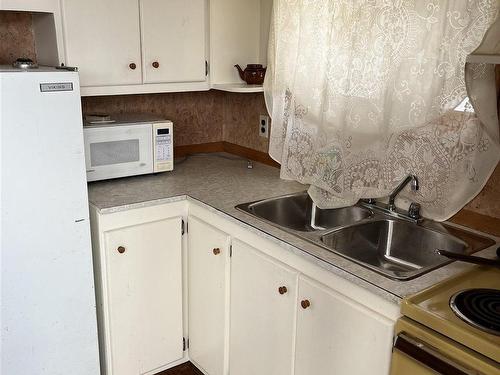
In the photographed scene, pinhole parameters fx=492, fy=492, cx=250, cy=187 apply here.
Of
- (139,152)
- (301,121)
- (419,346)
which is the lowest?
(419,346)

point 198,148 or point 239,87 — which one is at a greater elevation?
point 239,87

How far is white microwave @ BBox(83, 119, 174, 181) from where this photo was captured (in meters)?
2.23

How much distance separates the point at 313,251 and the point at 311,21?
96cm

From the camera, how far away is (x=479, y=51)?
1.37 m

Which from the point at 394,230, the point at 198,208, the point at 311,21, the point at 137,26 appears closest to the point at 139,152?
the point at 198,208

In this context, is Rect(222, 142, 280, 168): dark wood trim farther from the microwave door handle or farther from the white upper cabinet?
the microwave door handle

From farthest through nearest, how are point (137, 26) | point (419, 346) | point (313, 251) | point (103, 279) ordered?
point (137, 26) < point (103, 279) < point (313, 251) < point (419, 346)

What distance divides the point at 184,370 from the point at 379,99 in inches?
63.3

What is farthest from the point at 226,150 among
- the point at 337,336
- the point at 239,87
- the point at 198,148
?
the point at 337,336

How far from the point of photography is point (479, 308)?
4.26 feet

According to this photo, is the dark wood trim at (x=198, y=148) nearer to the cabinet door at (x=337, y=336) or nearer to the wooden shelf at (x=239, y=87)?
the wooden shelf at (x=239, y=87)

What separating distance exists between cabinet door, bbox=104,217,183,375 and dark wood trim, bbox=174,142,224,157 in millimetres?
733

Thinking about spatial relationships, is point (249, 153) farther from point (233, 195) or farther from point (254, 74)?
point (233, 195)

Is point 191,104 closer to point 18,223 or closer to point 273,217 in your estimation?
point 273,217
